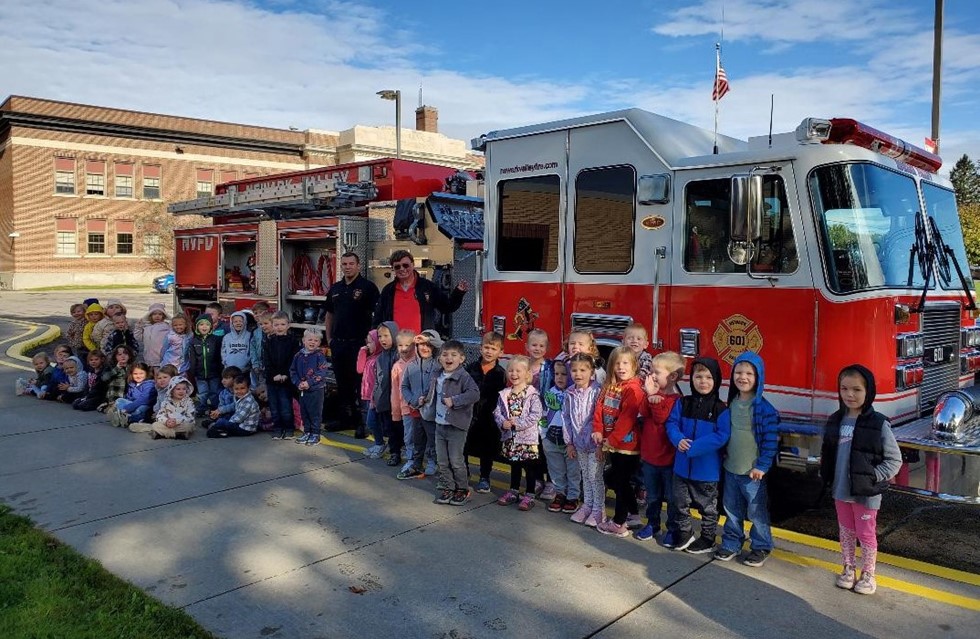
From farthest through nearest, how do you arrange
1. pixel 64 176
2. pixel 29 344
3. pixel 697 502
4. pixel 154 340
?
1. pixel 64 176
2. pixel 29 344
3. pixel 154 340
4. pixel 697 502

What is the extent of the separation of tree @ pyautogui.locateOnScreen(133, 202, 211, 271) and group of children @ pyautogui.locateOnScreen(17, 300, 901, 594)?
3298 centimetres

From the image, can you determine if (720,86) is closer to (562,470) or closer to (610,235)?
(610,235)

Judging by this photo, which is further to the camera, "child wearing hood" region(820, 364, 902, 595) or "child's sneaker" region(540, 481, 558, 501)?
"child's sneaker" region(540, 481, 558, 501)

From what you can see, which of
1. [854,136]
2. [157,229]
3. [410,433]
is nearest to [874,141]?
[854,136]

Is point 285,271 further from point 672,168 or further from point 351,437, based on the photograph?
point 672,168

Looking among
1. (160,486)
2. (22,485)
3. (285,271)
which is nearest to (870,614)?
(160,486)

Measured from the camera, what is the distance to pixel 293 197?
962cm

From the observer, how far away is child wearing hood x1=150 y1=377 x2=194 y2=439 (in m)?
7.92

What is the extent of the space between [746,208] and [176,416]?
599 centimetres

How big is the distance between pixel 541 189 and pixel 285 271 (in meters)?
4.26

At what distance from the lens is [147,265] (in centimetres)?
4775

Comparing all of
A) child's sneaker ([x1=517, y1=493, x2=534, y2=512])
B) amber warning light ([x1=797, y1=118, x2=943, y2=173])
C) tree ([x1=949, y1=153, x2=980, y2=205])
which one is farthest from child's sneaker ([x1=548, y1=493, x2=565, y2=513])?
tree ([x1=949, y1=153, x2=980, y2=205])

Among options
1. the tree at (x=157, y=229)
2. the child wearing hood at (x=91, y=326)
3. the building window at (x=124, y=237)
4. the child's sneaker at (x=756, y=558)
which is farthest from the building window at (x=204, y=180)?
the child's sneaker at (x=756, y=558)

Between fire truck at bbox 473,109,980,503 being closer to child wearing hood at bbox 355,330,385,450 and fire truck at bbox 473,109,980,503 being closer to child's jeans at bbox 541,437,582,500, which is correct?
child's jeans at bbox 541,437,582,500
